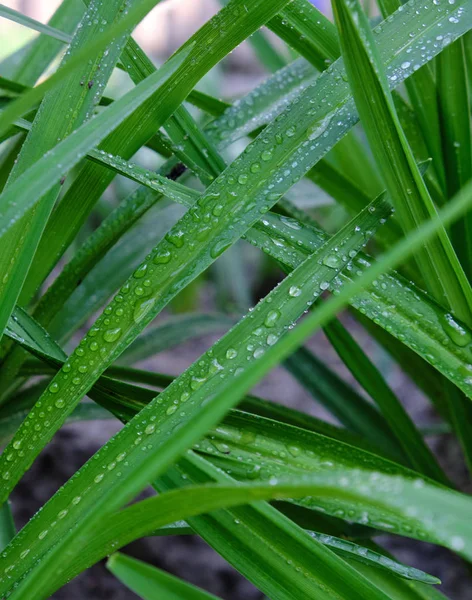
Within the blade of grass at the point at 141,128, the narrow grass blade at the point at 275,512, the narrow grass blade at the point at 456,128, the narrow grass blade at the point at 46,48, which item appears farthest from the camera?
the narrow grass blade at the point at 46,48

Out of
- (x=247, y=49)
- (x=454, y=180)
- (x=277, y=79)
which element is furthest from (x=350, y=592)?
(x=247, y=49)

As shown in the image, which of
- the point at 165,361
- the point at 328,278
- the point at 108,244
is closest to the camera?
the point at 328,278

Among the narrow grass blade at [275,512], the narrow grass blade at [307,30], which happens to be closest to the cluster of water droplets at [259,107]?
the narrow grass blade at [307,30]

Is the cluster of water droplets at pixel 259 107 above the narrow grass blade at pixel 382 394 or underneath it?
above

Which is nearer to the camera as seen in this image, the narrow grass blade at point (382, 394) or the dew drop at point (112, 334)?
the dew drop at point (112, 334)

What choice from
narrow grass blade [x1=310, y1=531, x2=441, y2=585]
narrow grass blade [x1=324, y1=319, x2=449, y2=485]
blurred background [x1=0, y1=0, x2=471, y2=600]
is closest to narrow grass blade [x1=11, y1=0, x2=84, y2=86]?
blurred background [x1=0, y1=0, x2=471, y2=600]

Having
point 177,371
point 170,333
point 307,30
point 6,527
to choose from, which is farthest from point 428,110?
point 177,371

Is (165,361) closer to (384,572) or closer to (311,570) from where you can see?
(384,572)

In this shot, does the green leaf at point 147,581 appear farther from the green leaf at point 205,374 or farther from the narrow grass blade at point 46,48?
the narrow grass blade at point 46,48
